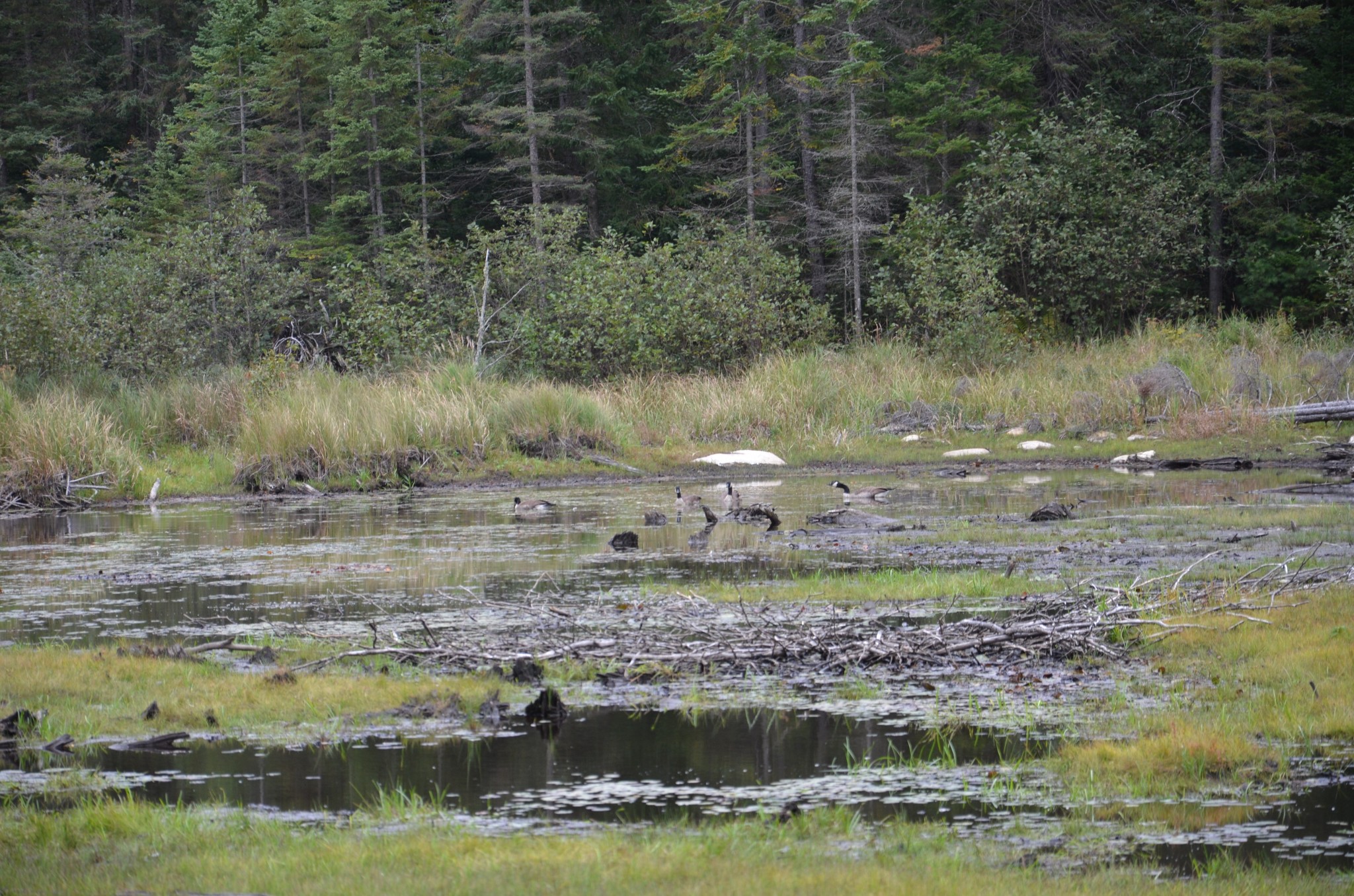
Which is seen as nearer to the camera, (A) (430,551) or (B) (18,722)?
(B) (18,722)

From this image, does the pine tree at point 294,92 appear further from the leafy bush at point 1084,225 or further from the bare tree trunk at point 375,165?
the leafy bush at point 1084,225

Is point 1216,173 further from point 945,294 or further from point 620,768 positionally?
point 620,768

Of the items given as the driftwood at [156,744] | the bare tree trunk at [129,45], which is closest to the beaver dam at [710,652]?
the driftwood at [156,744]

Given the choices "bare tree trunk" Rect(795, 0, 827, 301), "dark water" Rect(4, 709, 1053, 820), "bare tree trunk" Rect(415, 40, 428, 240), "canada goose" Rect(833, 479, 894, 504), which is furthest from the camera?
"bare tree trunk" Rect(415, 40, 428, 240)

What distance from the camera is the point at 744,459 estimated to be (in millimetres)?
24781

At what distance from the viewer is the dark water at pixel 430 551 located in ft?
35.0

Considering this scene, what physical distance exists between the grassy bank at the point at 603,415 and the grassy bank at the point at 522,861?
17495 millimetres

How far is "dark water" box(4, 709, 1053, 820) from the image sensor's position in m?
5.67

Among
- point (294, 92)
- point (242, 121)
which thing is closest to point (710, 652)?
point (242, 121)

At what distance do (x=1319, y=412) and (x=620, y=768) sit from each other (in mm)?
20549

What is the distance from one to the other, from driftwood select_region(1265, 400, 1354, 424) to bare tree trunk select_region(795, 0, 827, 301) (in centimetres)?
1859

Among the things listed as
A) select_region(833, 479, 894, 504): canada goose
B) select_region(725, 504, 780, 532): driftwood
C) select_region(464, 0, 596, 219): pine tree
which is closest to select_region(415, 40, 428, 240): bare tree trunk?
select_region(464, 0, 596, 219): pine tree

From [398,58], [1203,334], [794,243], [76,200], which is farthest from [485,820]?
[76,200]

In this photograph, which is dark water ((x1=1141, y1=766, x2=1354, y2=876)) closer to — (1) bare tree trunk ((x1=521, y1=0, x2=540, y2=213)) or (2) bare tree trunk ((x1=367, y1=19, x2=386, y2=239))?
(1) bare tree trunk ((x1=521, y1=0, x2=540, y2=213))
